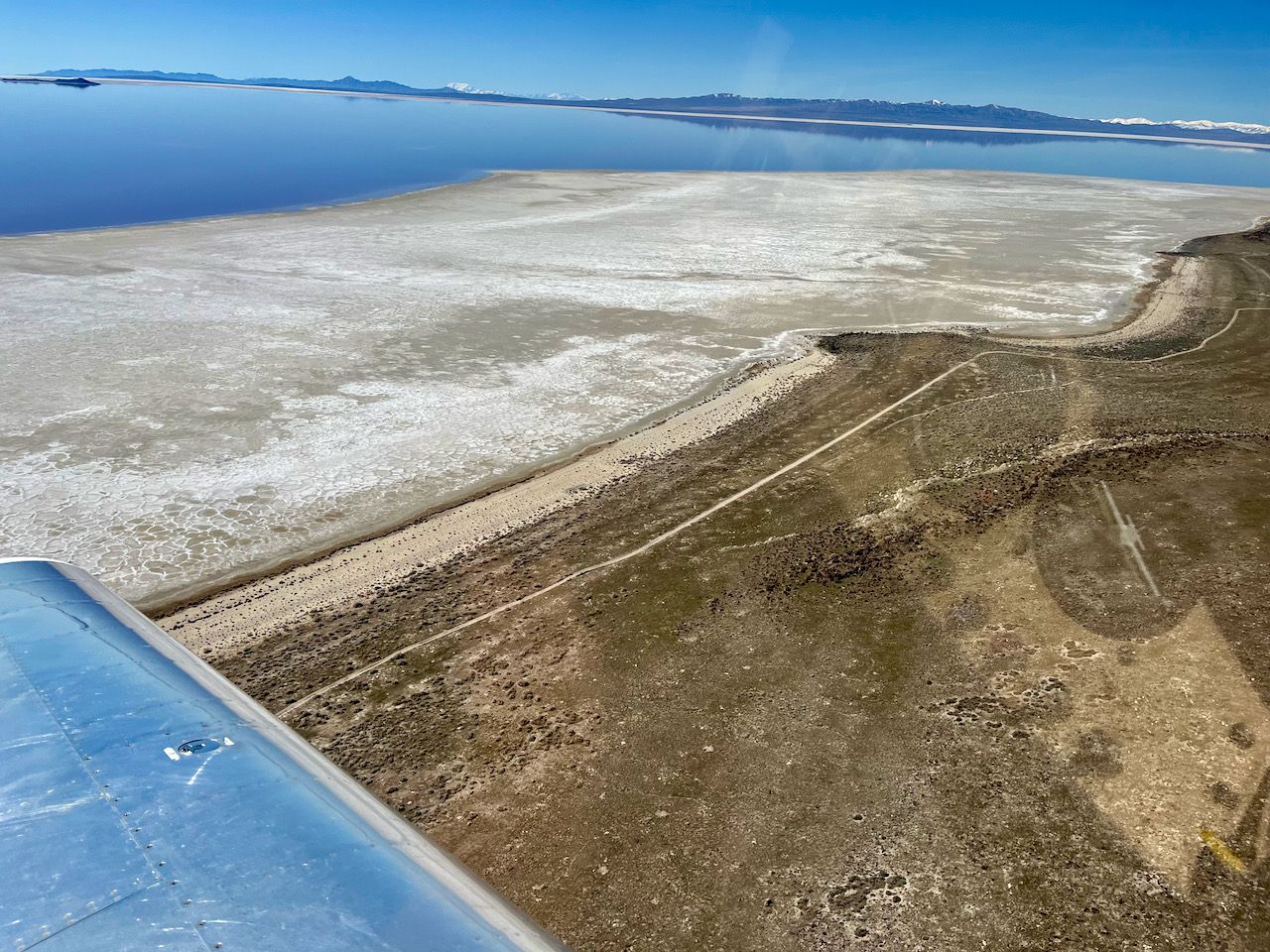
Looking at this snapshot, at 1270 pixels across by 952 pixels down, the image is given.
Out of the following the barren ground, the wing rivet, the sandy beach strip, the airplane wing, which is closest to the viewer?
the airplane wing

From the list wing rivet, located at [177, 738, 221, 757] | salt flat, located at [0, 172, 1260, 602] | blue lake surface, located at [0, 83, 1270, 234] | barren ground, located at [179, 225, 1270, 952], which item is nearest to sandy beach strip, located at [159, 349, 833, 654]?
barren ground, located at [179, 225, 1270, 952]

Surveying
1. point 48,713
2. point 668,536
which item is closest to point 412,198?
point 668,536

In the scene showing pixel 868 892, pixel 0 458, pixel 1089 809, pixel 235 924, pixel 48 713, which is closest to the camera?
pixel 235 924

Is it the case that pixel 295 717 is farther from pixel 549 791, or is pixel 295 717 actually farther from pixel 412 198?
pixel 412 198

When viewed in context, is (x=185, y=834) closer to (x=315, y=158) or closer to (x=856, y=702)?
(x=856, y=702)

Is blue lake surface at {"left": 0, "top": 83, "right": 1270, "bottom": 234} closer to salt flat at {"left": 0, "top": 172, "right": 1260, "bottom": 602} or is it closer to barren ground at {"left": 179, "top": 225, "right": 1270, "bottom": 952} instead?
salt flat at {"left": 0, "top": 172, "right": 1260, "bottom": 602}

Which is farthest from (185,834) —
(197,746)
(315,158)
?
(315,158)
